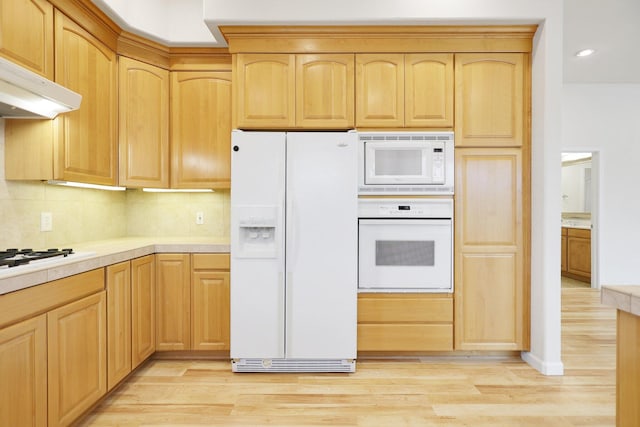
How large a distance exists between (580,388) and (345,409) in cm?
155

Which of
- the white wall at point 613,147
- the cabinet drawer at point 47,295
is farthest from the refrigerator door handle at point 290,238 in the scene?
the white wall at point 613,147

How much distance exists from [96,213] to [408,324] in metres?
2.52

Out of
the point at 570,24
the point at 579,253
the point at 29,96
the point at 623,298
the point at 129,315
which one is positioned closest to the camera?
the point at 623,298

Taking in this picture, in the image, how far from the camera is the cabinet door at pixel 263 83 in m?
2.80

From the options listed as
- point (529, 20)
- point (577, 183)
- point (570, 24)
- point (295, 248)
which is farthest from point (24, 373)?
point (577, 183)

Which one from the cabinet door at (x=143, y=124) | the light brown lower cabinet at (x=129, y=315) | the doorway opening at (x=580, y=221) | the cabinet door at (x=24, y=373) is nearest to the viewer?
the cabinet door at (x=24, y=373)

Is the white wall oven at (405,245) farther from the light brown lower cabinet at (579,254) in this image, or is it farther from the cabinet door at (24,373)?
the light brown lower cabinet at (579,254)

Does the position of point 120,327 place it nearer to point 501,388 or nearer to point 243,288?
point 243,288

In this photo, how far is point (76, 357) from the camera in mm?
1905

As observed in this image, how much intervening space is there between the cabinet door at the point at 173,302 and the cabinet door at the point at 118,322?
37 centimetres

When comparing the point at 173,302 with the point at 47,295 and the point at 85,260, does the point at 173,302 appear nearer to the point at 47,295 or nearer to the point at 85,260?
the point at 85,260

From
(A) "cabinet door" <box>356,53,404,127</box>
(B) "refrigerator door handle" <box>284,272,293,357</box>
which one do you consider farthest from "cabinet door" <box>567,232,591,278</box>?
(B) "refrigerator door handle" <box>284,272,293,357</box>

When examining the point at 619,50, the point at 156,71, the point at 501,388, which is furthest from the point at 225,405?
the point at 619,50

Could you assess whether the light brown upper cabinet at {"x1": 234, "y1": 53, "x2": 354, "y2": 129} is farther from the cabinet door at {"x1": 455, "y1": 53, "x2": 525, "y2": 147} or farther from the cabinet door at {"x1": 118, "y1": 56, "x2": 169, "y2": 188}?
the cabinet door at {"x1": 455, "y1": 53, "x2": 525, "y2": 147}
